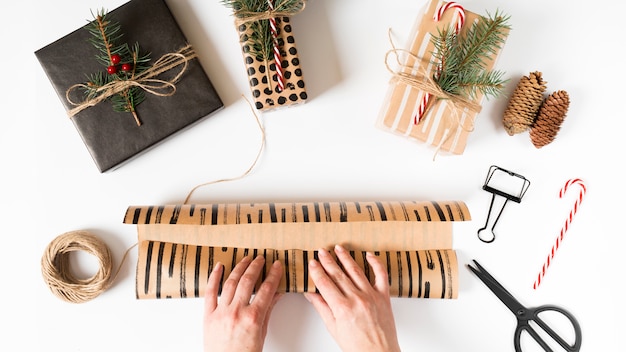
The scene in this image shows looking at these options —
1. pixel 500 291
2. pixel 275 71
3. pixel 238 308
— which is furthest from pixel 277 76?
pixel 500 291

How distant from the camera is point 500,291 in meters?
1.35

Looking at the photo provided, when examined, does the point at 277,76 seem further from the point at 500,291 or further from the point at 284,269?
the point at 500,291

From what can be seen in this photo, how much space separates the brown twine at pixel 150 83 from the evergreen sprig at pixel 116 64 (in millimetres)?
12

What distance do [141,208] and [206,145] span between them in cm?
24

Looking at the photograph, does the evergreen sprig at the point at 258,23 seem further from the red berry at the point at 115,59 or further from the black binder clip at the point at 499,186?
the black binder clip at the point at 499,186

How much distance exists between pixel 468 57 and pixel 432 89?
124 mm

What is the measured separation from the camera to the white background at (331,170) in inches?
51.1

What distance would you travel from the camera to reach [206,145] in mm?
1320

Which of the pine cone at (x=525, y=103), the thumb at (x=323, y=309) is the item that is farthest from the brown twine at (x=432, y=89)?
the thumb at (x=323, y=309)

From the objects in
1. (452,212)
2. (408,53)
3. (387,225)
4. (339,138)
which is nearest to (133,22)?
(339,138)

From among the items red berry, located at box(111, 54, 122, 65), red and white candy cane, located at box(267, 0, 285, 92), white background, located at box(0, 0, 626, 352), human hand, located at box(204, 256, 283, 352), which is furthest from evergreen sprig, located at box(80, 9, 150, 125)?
human hand, located at box(204, 256, 283, 352)

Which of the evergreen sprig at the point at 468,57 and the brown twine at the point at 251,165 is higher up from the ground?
the evergreen sprig at the point at 468,57

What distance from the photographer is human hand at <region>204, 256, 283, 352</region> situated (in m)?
1.18

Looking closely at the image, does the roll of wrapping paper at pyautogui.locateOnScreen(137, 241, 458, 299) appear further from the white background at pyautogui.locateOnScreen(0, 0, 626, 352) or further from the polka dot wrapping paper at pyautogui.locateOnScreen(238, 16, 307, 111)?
the polka dot wrapping paper at pyautogui.locateOnScreen(238, 16, 307, 111)
